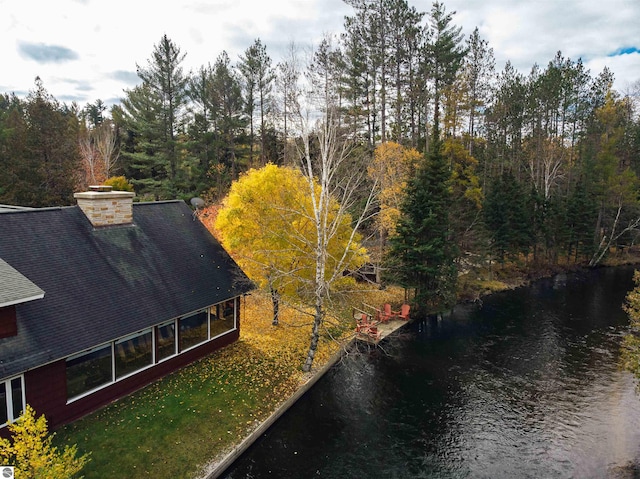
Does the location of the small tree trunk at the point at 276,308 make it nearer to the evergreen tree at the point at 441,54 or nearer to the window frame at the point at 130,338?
the window frame at the point at 130,338

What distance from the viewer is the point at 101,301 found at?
1281cm

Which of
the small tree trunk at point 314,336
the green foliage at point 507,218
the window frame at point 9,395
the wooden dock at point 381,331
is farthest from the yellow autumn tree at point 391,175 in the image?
the window frame at point 9,395

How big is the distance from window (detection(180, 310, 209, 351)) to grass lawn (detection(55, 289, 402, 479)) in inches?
34.1

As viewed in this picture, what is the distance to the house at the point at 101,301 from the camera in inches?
416

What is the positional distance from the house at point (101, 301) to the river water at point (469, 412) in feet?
16.1

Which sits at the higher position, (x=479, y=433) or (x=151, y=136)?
(x=151, y=136)

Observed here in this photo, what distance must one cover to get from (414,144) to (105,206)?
25.2m

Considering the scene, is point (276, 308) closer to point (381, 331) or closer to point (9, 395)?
point (381, 331)

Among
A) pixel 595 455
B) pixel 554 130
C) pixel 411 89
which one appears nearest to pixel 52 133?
pixel 411 89

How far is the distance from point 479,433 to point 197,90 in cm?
3933

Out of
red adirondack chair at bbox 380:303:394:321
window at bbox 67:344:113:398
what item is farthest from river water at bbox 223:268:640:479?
window at bbox 67:344:113:398

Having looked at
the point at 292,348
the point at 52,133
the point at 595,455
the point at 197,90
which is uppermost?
the point at 197,90

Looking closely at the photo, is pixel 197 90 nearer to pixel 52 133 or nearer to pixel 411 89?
pixel 52 133

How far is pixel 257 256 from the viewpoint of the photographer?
18.1 metres
